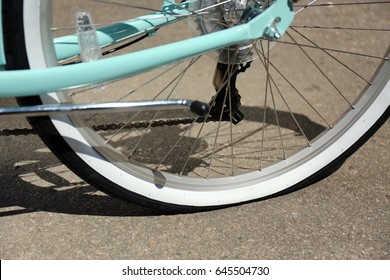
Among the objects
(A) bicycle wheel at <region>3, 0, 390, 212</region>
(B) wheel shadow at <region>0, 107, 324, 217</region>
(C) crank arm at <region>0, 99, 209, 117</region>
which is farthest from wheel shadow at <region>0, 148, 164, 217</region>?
(C) crank arm at <region>0, 99, 209, 117</region>

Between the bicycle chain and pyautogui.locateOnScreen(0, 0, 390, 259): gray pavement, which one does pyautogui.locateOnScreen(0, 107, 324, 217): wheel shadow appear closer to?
pyautogui.locateOnScreen(0, 0, 390, 259): gray pavement

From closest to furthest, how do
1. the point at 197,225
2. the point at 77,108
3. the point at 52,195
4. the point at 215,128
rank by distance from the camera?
the point at 77,108
the point at 197,225
the point at 52,195
the point at 215,128

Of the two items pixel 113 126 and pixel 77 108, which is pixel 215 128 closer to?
pixel 113 126

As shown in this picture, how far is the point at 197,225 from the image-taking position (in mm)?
1999

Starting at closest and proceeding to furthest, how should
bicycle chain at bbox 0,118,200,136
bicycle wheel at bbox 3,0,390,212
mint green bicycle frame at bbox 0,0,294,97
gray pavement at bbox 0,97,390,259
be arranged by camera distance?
mint green bicycle frame at bbox 0,0,294,97 < bicycle wheel at bbox 3,0,390,212 < gray pavement at bbox 0,97,390,259 < bicycle chain at bbox 0,118,200,136

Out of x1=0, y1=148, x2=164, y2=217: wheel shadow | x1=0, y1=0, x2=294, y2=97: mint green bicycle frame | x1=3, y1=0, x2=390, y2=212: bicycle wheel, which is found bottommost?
x1=0, y1=148, x2=164, y2=217: wheel shadow

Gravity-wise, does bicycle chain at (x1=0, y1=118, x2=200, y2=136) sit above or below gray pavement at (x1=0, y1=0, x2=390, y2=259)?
above

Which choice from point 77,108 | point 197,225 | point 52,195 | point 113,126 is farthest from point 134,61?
point 52,195

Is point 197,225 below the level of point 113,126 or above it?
below

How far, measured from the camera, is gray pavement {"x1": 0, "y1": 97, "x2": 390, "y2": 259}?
190 cm

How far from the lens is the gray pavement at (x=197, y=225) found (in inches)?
75.0

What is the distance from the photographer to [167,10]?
2029 mm

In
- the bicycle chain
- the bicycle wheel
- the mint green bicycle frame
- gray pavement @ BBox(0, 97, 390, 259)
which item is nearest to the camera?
the mint green bicycle frame
